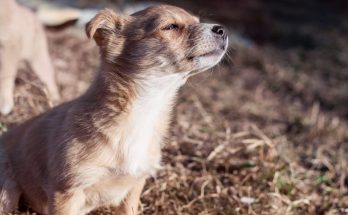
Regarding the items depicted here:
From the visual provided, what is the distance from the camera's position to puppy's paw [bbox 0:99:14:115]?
5476mm

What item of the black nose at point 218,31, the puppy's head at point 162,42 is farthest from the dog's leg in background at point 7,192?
the black nose at point 218,31

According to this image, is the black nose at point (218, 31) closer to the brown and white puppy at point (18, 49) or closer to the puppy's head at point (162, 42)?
the puppy's head at point (162, 42)

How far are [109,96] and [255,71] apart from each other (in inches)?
216

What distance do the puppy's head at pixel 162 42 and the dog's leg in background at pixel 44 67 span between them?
91.2 inches

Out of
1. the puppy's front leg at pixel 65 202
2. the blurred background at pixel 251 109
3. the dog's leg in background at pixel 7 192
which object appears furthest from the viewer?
the blurred background at pixel 251 109

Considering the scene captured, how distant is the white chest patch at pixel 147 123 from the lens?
3.77 m

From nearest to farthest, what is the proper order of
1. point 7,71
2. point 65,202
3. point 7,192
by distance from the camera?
point 65,202
point 7,192
point 7,71

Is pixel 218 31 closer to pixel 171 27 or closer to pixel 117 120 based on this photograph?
pixel 171 27

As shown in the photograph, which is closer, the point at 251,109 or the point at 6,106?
the point at 6,106

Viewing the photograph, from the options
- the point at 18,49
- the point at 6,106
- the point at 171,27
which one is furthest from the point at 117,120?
the point at 18,49

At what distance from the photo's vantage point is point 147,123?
12.8 ft

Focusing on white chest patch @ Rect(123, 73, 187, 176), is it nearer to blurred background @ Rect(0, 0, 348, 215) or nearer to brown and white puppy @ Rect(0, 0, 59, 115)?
blurred background @ Rect(0, 0, 348, 215)

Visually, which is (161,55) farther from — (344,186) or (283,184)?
(344,186)

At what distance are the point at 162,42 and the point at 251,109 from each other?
12.0 feet
